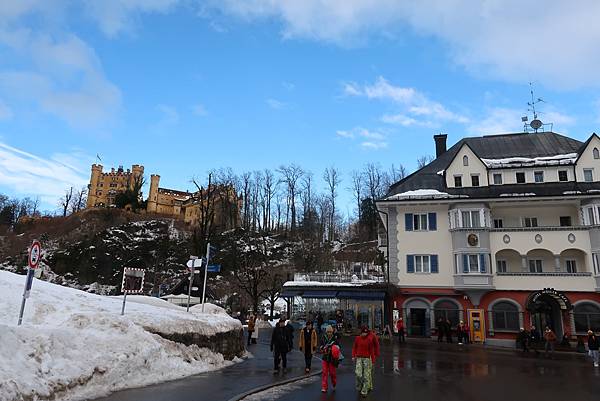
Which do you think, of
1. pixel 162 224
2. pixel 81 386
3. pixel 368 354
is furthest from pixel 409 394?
pixel 162 224

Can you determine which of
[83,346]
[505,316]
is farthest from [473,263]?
[83,346]

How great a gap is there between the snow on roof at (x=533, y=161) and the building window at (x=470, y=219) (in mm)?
5284

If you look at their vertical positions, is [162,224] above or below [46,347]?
above

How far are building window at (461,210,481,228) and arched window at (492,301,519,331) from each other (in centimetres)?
583

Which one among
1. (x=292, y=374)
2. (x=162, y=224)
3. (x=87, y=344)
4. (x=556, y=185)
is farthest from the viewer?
(x=162, y=224)

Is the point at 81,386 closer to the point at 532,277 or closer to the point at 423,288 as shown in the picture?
the point at 423,288

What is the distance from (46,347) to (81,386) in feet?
3.46

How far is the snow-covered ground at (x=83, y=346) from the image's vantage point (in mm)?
8508

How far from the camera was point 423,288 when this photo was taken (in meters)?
34.5

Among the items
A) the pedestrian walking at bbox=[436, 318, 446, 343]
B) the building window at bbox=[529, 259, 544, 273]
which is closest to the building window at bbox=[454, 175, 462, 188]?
the building window at bbox=[529, 259, 544, 273]

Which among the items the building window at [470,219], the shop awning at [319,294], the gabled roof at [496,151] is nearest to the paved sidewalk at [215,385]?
the shop awning at [319,294]

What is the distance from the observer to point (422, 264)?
115ft

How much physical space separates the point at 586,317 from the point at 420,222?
12735 mm

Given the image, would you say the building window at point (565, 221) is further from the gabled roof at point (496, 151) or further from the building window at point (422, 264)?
the building window at point (422, 264)
